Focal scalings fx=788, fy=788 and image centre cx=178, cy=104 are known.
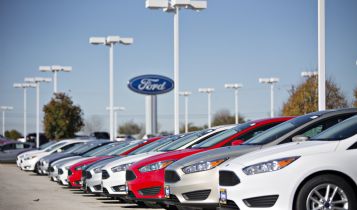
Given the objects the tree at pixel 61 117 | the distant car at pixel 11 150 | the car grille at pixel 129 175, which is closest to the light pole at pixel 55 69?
the tree at pixel 61 117

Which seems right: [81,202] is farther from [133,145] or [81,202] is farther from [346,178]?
[346,178]

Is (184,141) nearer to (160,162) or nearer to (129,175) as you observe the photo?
(129,175)

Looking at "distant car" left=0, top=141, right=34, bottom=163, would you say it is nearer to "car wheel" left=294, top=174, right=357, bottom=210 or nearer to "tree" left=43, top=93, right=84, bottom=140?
"tree" left=43, top=93, right=84, bottom=140

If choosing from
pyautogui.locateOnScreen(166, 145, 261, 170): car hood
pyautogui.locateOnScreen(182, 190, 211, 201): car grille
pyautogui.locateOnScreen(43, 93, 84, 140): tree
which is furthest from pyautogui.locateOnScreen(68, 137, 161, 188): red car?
pyautogui.locateOnScreen(43, 93, 84, 140): tree

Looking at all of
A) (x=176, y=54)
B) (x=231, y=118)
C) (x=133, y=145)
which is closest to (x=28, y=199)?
(x=133, y=145)

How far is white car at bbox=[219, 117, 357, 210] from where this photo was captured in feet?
31.7

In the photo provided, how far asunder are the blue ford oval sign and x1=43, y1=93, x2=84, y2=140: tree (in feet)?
54.1

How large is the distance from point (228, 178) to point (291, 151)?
951mm

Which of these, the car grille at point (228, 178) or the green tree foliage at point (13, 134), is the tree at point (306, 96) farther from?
the green tree foliage at point (13, 134)

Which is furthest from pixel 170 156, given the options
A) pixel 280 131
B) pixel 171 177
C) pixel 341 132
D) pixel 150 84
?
pixel 150 84

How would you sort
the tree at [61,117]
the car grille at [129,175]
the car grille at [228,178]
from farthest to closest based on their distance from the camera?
the tree at [61,117]
the car grille at [129,175]
the car grille at [228,178]

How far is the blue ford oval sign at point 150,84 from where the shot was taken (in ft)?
132

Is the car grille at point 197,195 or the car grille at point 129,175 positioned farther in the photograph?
the car grille at point 129,175

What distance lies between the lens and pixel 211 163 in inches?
471
